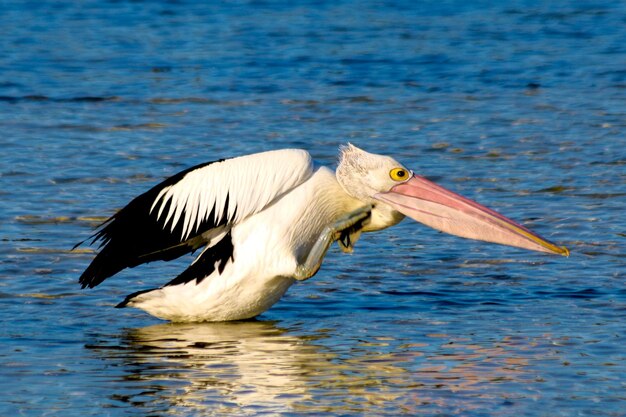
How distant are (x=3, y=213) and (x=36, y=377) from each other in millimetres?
3021

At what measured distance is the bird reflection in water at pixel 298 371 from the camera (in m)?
5.34

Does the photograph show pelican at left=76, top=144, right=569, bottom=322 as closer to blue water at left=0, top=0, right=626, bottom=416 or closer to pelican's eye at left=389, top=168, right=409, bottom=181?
pelican's eye at left=389, top=168, right=409, bottom=181

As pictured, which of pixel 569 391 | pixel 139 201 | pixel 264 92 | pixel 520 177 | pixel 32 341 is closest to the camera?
pixel 569 391

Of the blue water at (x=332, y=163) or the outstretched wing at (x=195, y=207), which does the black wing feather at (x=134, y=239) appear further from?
the blue water at (x=332, y=163)

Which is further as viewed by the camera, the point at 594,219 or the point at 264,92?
the point at 264,92

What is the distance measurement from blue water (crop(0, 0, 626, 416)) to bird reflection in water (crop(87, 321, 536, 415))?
0.05 feet

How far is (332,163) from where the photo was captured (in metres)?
9.92

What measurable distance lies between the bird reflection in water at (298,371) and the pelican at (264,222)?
0.19 metres

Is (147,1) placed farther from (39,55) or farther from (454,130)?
(454,130)

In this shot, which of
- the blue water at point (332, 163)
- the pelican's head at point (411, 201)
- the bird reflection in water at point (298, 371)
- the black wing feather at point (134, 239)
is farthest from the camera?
the black wing feather at point (134, 239)

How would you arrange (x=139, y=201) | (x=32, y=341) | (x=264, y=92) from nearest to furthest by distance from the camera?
A: 1. (x=32, y=341)
2. (x=139, y=201)
3. (x=264, y=92)

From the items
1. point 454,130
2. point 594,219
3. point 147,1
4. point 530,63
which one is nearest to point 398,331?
point 594,219

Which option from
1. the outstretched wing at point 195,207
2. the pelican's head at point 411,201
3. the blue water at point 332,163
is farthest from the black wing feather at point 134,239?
the pelican's head at point 411,201

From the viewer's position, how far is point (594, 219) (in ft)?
27.4
